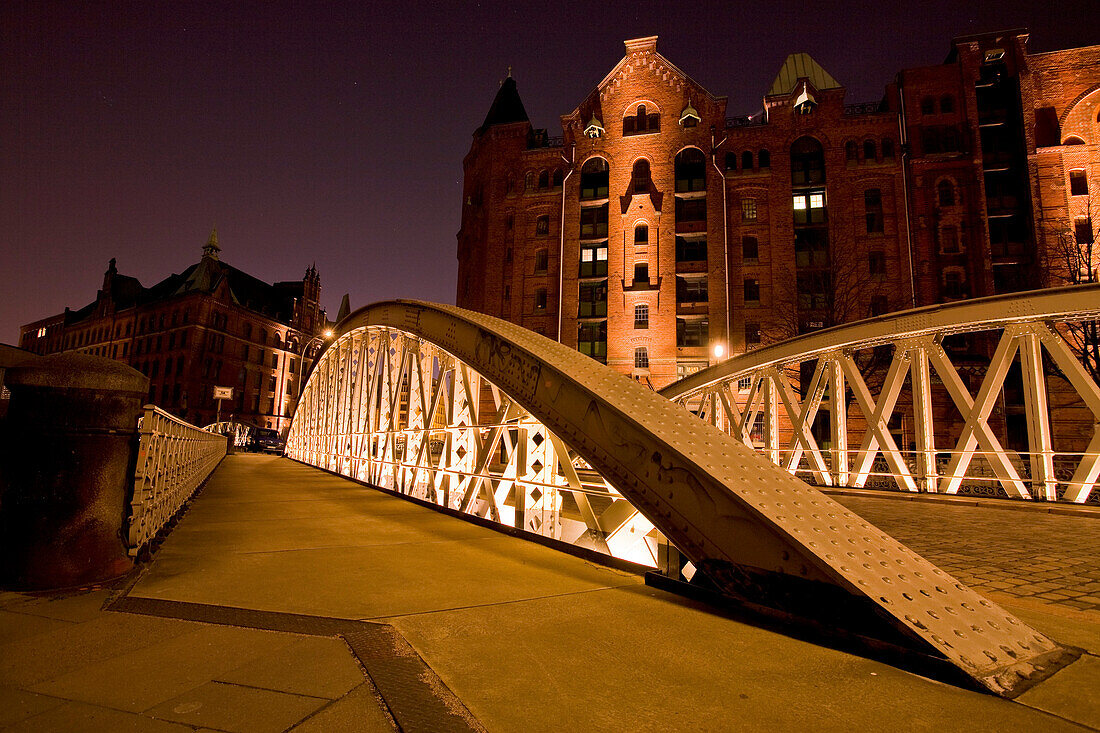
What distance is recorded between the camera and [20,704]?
1.99 meters

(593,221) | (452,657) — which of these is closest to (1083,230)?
(593,221)

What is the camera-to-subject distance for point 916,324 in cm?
1107

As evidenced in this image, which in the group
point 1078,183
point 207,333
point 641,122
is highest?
point 641,122

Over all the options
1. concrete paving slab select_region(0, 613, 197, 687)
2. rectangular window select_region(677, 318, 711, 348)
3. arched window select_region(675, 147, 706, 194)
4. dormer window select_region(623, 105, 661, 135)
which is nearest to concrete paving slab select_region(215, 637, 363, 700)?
concrete paving slab select_region(0, 613, 197, 687)

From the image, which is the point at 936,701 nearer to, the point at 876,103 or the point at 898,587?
the point at 898,587

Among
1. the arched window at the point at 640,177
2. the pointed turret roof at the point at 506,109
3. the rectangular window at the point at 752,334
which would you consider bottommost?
the rectangular window at the point at 752,334

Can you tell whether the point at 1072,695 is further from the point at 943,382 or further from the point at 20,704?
the point at 943,382

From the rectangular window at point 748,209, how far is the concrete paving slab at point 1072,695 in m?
36.7

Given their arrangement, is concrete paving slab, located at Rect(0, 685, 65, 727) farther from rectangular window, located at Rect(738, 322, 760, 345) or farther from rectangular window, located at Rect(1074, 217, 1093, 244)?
rectangular window, located at Rect(1074, 217, 1093, 244)

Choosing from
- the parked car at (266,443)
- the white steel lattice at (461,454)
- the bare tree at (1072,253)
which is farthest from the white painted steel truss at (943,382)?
the parked car at (266,443)

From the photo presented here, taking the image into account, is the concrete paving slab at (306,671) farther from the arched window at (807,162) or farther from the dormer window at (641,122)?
the dormer window at (641,122)

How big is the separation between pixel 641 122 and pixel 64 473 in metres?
40.2

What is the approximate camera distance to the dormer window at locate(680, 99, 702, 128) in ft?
119

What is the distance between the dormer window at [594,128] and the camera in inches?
1507
